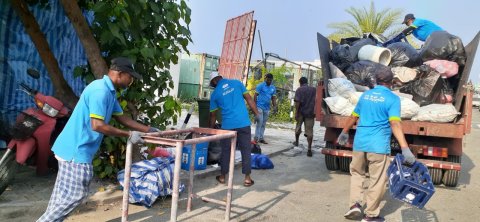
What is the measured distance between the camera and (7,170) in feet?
13.5

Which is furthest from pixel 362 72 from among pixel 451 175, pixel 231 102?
pixel 231 102

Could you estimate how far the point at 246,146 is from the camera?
19.4 feet

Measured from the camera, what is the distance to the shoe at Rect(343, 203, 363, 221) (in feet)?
15.1

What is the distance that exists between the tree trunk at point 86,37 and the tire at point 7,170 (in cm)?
120

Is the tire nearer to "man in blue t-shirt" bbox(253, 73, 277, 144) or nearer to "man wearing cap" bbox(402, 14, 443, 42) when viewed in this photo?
"man in blue t-shirt" bbox(253, 73, 277, 144)

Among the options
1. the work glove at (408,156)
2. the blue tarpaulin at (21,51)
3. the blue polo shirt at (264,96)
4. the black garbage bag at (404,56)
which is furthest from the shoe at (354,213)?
the blue polo shirt at (264,96)

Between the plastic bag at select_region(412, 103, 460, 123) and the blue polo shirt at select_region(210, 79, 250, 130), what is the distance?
8.59 feet

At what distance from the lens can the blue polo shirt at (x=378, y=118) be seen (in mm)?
4461

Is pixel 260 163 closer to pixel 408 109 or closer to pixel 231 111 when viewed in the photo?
pixel 231 111

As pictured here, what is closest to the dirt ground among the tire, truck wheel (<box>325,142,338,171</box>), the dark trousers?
truck wheel (<box>325,142,338,171</box>)

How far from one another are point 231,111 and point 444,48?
13.3ft

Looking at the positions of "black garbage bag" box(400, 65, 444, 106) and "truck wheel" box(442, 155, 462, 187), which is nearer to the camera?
"truck wheel" box(442, 155, 462, 187)

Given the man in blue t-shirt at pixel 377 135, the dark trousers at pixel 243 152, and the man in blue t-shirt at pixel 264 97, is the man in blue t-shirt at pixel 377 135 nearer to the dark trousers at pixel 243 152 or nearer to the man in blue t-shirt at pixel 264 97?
the dark trousers at pixel 243 152

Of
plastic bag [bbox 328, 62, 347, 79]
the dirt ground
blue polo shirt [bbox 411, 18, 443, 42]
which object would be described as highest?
blue polo shirt [bbox 411, 18, 443, 42]
